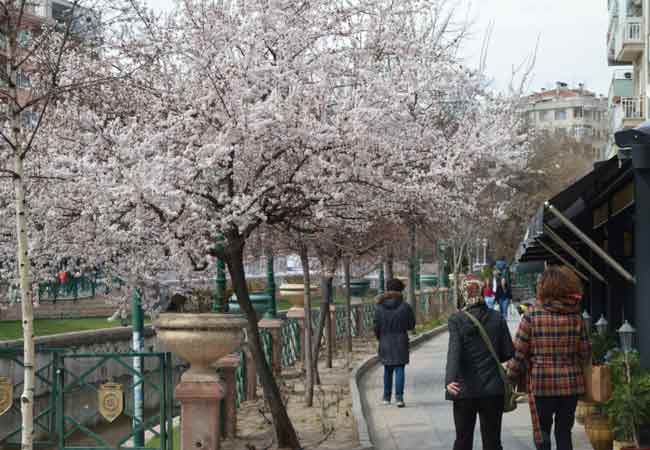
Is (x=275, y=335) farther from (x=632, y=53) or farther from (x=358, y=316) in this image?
(x=632, y=53)

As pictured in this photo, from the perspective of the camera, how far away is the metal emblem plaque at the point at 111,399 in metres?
10.0

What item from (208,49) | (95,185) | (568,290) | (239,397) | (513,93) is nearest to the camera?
(568,290)

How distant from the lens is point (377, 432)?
13109 millimetres

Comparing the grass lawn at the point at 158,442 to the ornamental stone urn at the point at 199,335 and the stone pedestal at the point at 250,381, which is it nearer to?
the stone pedestal at the point at 250,381

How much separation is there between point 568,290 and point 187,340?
342 centimetres

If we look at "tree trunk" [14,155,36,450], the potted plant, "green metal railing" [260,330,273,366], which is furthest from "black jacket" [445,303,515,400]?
"green metal railing" [260,330,273,366]

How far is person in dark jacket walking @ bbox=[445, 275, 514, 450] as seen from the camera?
8.67 metres

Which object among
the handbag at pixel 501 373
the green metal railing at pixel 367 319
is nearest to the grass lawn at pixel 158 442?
the handbag at pixel 501 373

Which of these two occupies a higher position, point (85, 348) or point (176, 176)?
point (176, 176)

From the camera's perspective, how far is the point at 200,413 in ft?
32.8

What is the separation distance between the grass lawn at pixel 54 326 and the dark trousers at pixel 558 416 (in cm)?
2333

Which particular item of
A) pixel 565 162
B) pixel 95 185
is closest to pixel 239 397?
pixel 95 185

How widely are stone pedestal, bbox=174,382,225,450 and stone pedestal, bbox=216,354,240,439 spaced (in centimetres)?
203

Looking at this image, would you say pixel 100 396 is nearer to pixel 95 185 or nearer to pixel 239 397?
pixel 95 185
